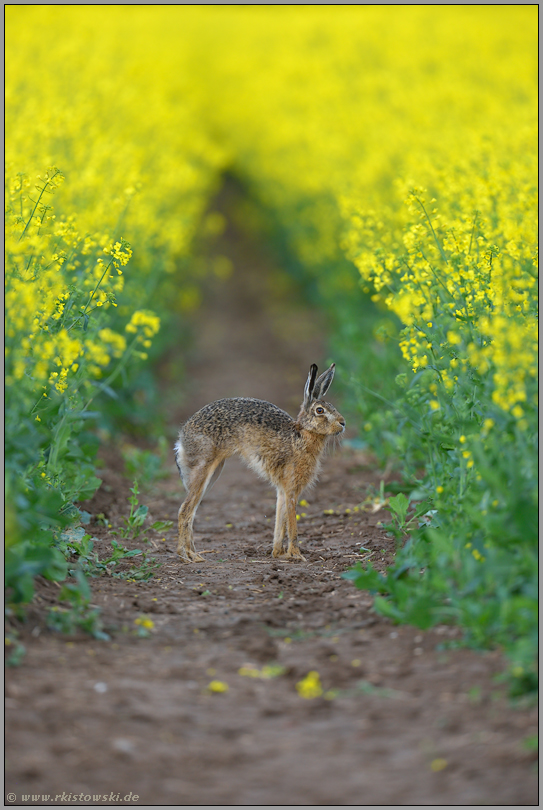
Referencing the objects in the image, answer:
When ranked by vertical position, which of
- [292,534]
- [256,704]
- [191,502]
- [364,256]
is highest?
[364,256]

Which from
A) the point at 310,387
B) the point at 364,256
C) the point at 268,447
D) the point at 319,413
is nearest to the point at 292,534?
the point at 268,447

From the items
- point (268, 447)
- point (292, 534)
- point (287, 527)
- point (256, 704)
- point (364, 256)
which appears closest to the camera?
point (256, 704)

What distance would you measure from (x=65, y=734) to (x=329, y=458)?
7.25 meters

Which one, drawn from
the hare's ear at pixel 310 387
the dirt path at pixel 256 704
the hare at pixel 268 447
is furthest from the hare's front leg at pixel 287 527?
the hare's ear at pixel 310 387

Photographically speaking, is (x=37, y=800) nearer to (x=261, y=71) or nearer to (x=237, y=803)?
(x=237, y=803)

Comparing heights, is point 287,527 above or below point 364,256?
below

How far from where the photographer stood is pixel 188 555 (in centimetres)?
746

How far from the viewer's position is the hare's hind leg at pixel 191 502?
7.48 m

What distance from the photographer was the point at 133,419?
11945 millimetres

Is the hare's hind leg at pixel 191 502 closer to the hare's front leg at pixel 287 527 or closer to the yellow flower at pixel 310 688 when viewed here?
the hare's front leg at pixel 287 527

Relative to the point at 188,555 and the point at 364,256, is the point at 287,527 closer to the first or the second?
the point at 188,555

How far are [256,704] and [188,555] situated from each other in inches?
118

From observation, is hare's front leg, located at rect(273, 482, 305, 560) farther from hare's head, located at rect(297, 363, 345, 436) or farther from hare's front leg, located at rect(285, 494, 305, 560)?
hare's head, located at rect(297, 363, 345, 436)

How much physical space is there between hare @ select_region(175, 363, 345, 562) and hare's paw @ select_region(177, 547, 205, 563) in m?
0.06
